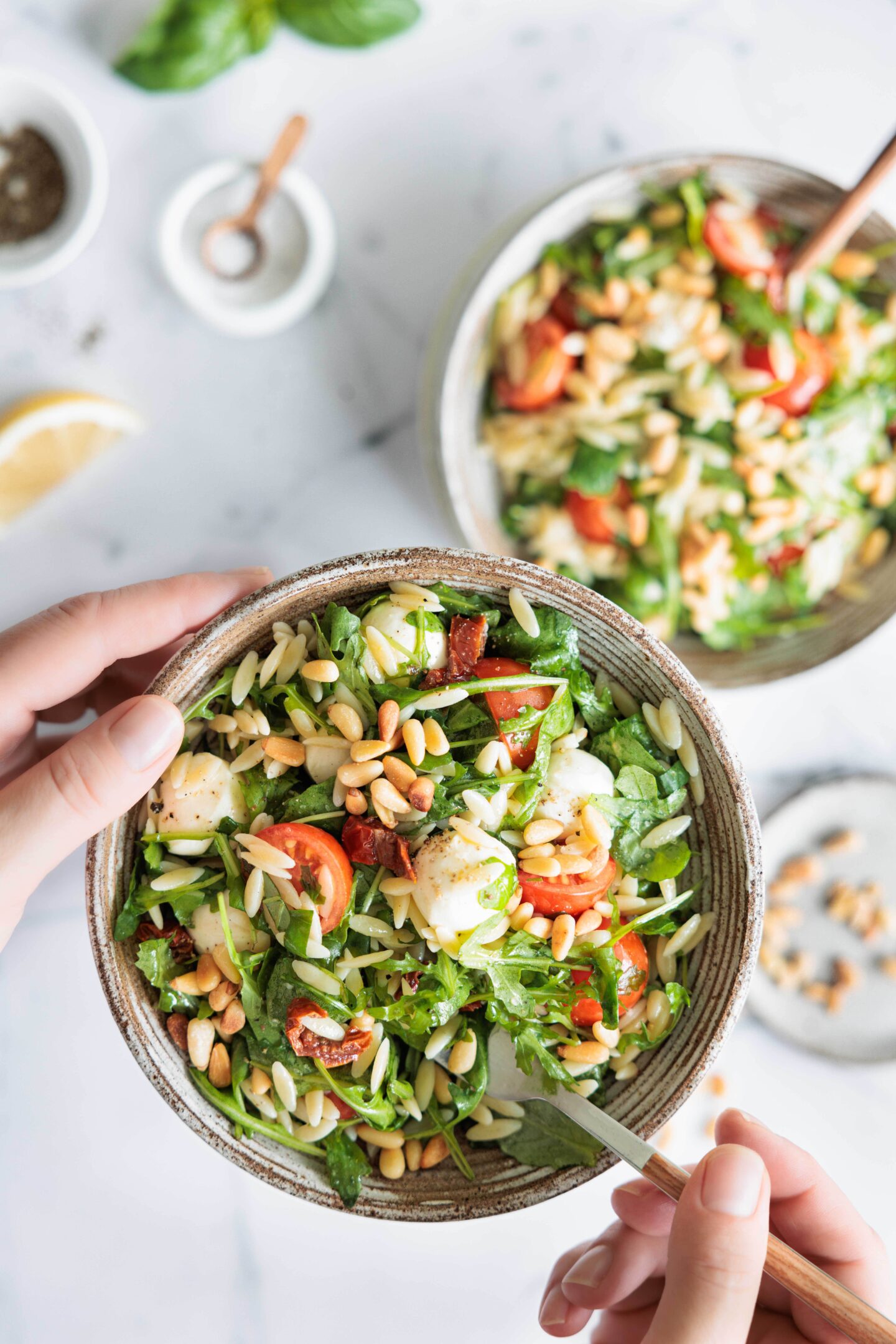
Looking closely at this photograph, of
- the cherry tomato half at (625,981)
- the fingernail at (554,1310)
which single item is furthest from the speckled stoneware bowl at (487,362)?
the fingernail at (554,1310)

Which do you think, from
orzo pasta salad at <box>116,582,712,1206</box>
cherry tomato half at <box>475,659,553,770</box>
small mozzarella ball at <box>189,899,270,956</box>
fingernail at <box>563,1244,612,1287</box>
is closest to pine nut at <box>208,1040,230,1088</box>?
orzo pasta salad at <box>116,582,712,1206</box>

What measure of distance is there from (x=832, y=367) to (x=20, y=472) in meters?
1.62

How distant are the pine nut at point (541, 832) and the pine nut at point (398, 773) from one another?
18 centimetres

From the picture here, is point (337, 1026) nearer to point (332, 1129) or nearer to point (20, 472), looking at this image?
point (332, 1129)

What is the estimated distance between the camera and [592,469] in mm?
1885

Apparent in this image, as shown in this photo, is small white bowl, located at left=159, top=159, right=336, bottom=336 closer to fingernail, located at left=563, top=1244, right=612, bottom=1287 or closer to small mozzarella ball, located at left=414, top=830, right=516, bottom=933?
small mozzarella ball, located at left=414, top=830, right=516, bottom=933

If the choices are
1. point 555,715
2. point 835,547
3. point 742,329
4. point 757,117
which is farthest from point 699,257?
point 555,715

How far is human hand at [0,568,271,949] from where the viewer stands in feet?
4.13

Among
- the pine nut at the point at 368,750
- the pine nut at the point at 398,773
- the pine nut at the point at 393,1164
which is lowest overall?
the pine nut at the point at 393,1164

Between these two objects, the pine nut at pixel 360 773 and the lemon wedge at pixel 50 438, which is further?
the lemon wedge at pixel 50 438

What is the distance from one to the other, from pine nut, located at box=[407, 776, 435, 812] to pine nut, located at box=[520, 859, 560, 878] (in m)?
0.16

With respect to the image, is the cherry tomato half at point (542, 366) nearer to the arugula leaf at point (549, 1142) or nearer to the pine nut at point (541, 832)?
the pine nut at point (541, 832)

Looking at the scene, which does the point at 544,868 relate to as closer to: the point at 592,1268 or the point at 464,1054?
the point at 464,1054

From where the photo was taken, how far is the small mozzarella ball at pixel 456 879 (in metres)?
1.30
